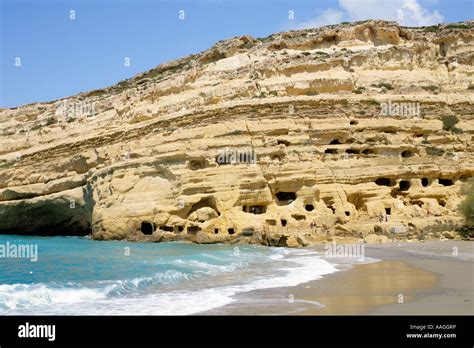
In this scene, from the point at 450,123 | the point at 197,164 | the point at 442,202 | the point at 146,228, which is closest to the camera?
the point at 442,202

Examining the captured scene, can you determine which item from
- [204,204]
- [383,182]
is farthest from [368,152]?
[204,204]

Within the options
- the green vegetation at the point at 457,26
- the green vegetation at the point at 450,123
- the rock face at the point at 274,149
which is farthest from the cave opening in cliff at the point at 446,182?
the green vegetation at the point at 457,26

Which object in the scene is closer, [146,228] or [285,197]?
[285,197]

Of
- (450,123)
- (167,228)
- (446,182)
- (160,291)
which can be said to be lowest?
(160,291)

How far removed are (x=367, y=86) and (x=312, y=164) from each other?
9111 millimetres

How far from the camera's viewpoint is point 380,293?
1159 cm

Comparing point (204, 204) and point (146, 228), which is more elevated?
point (204, 204)

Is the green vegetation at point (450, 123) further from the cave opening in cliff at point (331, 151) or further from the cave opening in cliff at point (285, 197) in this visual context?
the cave opening in cliff at point (285, 197)

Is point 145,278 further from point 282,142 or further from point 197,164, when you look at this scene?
point 282,142

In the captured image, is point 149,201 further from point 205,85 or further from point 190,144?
point 205,85

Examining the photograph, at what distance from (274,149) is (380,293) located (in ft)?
63.7

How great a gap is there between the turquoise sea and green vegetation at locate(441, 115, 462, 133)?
47.8 ft

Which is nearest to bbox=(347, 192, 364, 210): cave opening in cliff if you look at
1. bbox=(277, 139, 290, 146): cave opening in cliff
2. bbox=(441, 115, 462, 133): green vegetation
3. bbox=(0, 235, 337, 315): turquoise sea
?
bbox=(277, 139, 290, 146): cave opening in cliff
